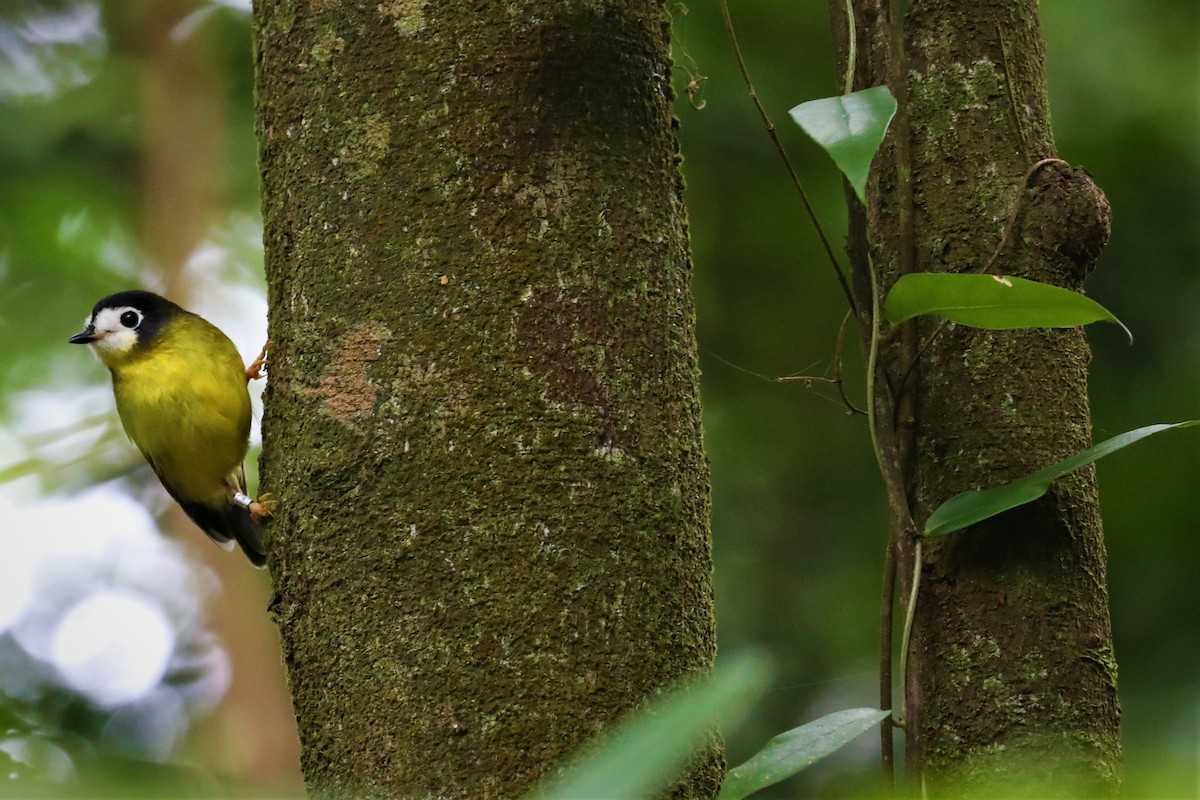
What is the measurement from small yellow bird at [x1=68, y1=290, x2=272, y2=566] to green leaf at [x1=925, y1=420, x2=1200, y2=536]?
2779 mm

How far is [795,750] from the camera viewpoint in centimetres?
153

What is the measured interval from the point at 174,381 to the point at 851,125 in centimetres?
321

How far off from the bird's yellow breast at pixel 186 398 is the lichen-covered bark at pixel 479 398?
7.68 ft

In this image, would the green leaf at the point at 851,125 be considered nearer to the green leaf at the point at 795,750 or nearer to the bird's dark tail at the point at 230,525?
the green leaf at the point at 795,750

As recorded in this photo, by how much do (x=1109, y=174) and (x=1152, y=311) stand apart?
1.77ft

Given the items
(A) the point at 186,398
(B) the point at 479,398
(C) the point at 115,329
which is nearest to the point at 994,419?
(B) the point at 479,398

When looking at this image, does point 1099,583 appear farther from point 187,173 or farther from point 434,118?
→ point 187,173

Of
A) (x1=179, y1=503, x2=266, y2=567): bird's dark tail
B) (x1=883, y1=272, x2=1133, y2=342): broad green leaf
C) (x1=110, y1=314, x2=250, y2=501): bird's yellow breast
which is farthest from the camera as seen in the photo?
(x1=179, y1=503, x2=266, y2=567): bird's dark tail

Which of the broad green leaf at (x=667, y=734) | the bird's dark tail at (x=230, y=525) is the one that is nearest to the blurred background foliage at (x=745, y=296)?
the bird's dark tail at (x=230, y=525)

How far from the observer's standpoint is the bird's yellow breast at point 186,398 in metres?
4.16

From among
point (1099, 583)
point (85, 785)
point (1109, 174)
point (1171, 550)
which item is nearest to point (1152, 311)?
point (1109, 174)

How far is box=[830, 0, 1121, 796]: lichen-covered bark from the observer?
1.87 metres

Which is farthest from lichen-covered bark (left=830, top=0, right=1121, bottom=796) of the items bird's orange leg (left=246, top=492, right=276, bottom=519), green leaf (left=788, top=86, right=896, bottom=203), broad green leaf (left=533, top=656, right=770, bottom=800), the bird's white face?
the bird's white face

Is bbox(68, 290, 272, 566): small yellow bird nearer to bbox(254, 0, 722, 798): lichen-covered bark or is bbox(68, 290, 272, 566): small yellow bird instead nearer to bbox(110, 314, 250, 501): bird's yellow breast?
bbox(110, 314, 250, 501): bird's yellow breast
